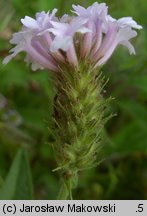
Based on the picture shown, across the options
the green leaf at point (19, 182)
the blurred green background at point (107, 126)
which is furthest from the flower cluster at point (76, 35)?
the blurred green background at point (107, 126)

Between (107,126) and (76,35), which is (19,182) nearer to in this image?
(76,35)

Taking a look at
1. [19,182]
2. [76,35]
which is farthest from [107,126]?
[76,35]

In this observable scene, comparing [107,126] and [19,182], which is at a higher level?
[107,126]

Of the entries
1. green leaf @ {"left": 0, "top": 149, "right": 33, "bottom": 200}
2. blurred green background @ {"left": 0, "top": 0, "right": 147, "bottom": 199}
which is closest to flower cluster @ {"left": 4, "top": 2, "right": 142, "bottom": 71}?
green leaf @ {"left": 0, "top": 149, "right": 33, "bottom": 200}

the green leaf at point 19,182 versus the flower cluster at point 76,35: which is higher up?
the flower cluster at point 76,35

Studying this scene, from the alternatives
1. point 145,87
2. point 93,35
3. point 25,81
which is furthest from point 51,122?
point 25,81

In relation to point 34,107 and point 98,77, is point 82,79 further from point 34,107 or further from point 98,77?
Answer: point 34,107

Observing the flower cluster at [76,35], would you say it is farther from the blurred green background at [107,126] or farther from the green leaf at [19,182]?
the blurred green background at [107,126]
